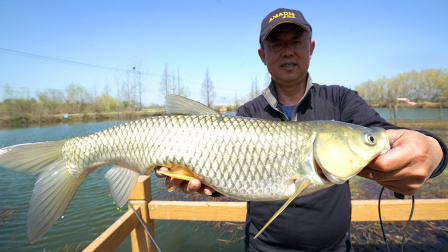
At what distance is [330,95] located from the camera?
7.24 feet

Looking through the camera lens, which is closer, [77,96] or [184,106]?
[184,106]

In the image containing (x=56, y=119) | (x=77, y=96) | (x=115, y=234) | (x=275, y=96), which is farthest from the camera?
(x=77, y=96)

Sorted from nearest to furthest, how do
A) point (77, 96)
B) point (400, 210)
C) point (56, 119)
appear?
point (400, 210), point (56, 119), point (77, 96)

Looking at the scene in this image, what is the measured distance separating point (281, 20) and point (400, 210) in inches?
96.3

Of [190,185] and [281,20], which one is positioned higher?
[281,20]

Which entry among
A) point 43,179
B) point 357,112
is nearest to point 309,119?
point 357,112

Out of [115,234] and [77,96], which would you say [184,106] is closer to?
[115,234]

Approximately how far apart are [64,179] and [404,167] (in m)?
2.27

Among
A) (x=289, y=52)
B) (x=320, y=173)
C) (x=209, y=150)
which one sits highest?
(x=289, y=52)

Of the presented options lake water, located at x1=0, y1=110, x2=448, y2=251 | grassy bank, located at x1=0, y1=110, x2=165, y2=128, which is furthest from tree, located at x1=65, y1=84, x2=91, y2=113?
lake water, located at x1=0, y1=110, x2=448, y2=251

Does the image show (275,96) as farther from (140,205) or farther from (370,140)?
(140,205)

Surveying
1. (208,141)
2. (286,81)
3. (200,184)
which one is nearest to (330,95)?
(286,81)

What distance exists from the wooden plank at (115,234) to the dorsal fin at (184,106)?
3.82 feet

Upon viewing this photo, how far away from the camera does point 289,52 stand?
2262 mm
